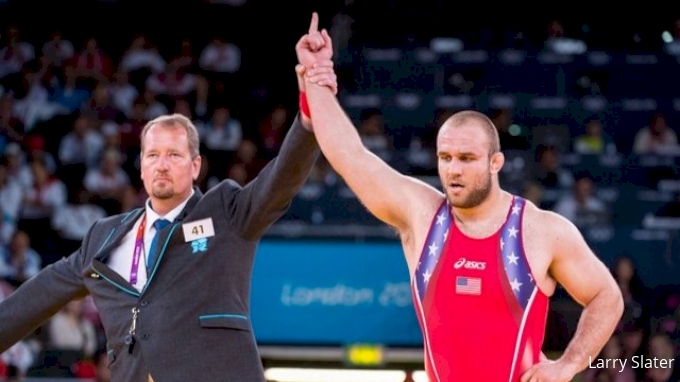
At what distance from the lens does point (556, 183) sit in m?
13.4

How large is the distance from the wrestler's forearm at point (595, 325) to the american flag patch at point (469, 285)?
40cm

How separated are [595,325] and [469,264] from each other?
1.69 ft

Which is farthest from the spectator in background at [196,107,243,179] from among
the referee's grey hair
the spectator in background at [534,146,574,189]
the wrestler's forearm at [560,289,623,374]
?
the wrestler's forearm at [560,289,623,374]

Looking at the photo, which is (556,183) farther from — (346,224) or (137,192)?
(137,192)

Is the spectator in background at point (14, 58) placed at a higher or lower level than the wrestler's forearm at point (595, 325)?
higher

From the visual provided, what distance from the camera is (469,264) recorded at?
5.42m

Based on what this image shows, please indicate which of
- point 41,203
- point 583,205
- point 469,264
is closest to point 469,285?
point 469,264

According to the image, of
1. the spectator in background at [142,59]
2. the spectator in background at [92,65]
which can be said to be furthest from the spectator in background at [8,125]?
the spectator in background at [142,59]

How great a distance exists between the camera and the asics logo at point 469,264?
541 centimetres

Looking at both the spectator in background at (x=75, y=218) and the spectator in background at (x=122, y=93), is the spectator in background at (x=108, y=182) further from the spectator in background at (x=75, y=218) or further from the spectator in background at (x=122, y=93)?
the spectator in background at (x=122, y=93)

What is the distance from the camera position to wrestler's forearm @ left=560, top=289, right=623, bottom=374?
17.5ft

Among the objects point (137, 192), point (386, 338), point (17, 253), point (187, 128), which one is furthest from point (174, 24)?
point (187, 128)

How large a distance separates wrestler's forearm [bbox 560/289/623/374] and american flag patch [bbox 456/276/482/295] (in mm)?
399

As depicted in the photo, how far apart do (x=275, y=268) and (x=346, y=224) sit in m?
0.87
